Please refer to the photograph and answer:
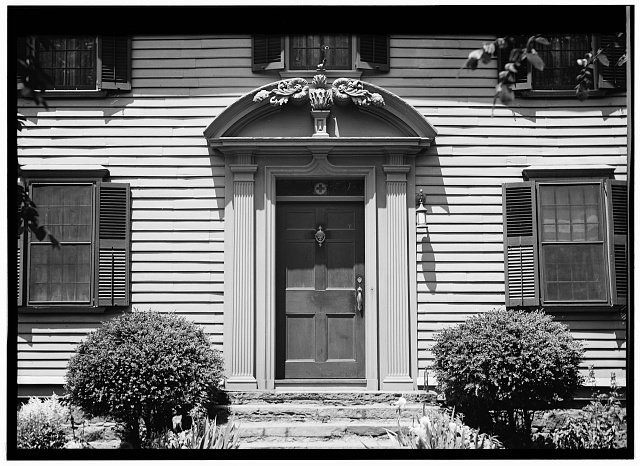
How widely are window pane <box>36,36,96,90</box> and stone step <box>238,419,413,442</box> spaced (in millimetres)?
3737

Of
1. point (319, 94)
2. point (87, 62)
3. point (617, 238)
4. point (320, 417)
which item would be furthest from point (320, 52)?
point (320, 417)

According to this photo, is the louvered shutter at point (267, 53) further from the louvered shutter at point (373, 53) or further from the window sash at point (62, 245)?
the window sash at point (62, 245)

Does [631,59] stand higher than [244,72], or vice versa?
[244,72]

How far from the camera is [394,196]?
8555 mm

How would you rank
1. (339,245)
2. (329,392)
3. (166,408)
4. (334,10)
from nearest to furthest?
1. (334,10)
2. (166,408)
3. (329,392)
4. (339,245)

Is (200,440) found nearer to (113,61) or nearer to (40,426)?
(40,426)

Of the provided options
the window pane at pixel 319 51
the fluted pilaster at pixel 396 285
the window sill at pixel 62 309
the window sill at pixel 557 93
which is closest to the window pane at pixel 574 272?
the fluted pilaster at pixel 396 285

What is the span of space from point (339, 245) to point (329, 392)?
1466 mm

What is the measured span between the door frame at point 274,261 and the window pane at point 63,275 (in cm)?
167

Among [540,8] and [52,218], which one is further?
[52,218]

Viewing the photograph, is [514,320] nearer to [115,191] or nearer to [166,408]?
[166,408]

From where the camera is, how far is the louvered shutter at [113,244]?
842 centimetres

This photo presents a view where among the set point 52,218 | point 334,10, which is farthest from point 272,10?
point 52,218

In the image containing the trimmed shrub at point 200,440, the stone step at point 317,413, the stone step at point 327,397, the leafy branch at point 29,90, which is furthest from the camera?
the stone step at point 327,397
